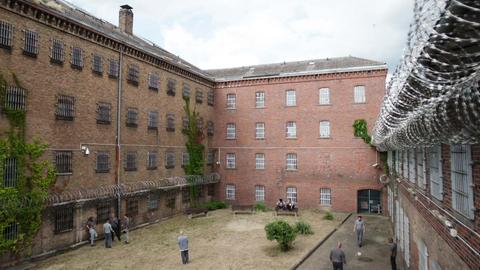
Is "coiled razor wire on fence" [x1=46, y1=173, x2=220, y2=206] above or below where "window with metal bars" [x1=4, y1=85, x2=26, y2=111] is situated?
below

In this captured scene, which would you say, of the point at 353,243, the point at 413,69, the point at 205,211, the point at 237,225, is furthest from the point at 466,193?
the point at 205,211

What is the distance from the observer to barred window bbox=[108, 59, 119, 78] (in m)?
21.2

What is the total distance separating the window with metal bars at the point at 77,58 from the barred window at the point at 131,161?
6.47 meters

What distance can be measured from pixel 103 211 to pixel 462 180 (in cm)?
1922

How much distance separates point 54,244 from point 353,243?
15.9 meters

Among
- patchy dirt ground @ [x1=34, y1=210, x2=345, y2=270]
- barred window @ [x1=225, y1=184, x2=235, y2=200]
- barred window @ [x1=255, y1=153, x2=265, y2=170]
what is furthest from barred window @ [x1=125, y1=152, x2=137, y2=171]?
barred window @ [x1=255, y1=153, x2=265, y2=170]

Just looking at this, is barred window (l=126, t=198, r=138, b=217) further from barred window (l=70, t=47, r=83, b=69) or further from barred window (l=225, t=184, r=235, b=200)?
barred window (l=225, t=184, r=235, b=200)

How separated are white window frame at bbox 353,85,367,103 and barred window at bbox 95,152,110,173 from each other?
20.5m

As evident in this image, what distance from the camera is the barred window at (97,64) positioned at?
65.8 feet

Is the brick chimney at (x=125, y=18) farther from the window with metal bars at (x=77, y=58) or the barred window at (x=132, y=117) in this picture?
the window with metal bars at (x=77, y=58)

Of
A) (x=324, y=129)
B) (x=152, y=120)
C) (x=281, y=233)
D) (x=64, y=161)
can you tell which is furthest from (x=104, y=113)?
(x=324, y=129)

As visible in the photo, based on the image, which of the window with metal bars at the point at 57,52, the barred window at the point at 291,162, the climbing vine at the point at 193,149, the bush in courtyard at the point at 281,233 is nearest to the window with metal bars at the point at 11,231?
the window with metal bars at the point at 57,52

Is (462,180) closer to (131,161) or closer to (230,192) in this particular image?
(131,161)

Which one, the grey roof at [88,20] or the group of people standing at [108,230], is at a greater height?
the grey roof at [88,20]
